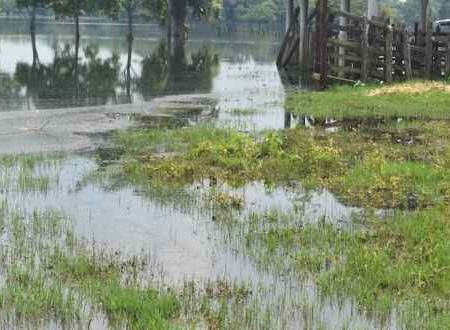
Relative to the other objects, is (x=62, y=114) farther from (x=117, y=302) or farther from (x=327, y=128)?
(x=117, y=302)

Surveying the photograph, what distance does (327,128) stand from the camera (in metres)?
15.5

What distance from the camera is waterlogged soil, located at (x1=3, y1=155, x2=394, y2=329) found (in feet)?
19.8

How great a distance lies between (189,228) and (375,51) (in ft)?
55.9

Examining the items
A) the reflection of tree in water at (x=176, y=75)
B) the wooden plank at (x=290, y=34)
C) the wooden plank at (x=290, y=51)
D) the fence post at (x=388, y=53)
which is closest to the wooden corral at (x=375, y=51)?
the fence post at (x=388, y=53)

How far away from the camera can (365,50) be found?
23.5 metres

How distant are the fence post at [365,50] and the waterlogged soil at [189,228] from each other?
13683 mm

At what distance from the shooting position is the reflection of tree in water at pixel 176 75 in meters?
25.2

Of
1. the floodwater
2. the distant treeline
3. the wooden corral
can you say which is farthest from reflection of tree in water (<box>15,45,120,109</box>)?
the distant treeline

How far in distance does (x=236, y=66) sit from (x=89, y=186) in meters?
29.1

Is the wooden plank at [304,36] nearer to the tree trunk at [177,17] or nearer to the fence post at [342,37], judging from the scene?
the fence post at [342,37]

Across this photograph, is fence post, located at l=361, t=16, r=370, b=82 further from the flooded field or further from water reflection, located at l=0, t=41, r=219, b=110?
the flooded field

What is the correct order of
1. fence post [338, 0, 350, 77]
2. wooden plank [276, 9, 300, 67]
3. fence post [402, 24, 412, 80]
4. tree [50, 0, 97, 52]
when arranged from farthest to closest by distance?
tree [50, 0, 97, 52], wooden plank [276, 9, 300, 67], fence post [338, 0, 350, 77], fence post [402, 24, 412, 80]

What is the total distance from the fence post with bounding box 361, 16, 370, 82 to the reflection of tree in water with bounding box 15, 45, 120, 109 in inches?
316

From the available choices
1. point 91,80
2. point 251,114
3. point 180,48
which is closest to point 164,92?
point 91,80
